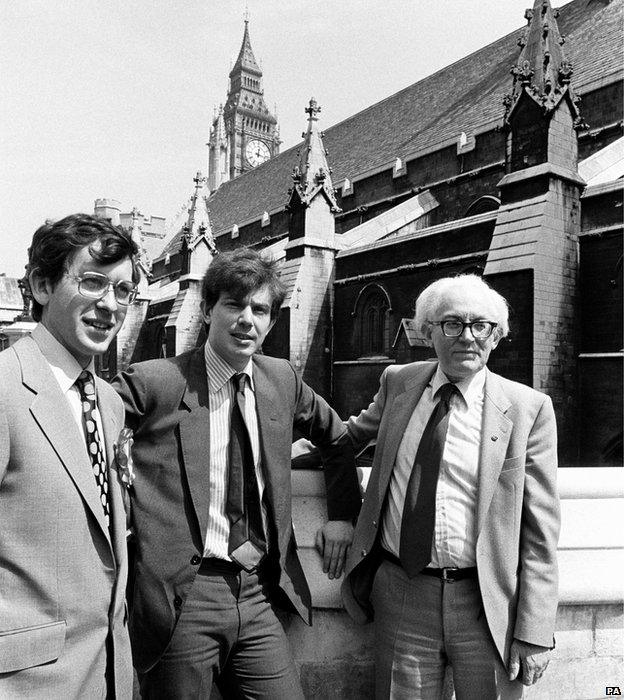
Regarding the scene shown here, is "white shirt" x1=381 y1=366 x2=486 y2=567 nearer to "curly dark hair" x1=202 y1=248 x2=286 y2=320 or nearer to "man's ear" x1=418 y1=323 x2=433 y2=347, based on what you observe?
"man's ear" x1=418 y1=323 x2=433 y2=347

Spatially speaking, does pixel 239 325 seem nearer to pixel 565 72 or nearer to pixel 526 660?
pixel 526 660

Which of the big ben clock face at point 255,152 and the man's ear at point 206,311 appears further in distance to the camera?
the big ben clock face at point 255,152

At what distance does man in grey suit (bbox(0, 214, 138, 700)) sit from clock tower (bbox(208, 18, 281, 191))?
53.1 meters

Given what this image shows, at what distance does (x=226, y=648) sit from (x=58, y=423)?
91cm

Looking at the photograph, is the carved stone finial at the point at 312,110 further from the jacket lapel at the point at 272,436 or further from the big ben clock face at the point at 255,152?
the big ben clock face at the point at 255,152

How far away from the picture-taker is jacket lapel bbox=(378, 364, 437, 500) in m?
2.07

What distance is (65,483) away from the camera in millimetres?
1430

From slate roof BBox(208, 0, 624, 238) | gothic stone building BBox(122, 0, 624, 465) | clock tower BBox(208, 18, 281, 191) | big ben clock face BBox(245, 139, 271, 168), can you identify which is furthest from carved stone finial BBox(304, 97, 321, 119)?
big ben clock face BBox(245, 139, 271, 168)

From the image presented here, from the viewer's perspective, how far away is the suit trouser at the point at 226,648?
1759 millimetres

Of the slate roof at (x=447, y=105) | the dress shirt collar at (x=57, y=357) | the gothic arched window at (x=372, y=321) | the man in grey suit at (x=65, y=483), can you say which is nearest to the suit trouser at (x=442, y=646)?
the man in grey suit at (x=65, y=483)

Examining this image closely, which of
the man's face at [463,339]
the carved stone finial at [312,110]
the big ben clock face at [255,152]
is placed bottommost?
the man's face at [463,339]

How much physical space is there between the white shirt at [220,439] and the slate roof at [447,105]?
15.0 metres

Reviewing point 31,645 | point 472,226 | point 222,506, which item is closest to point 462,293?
point 222,506

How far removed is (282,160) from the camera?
32.9m
